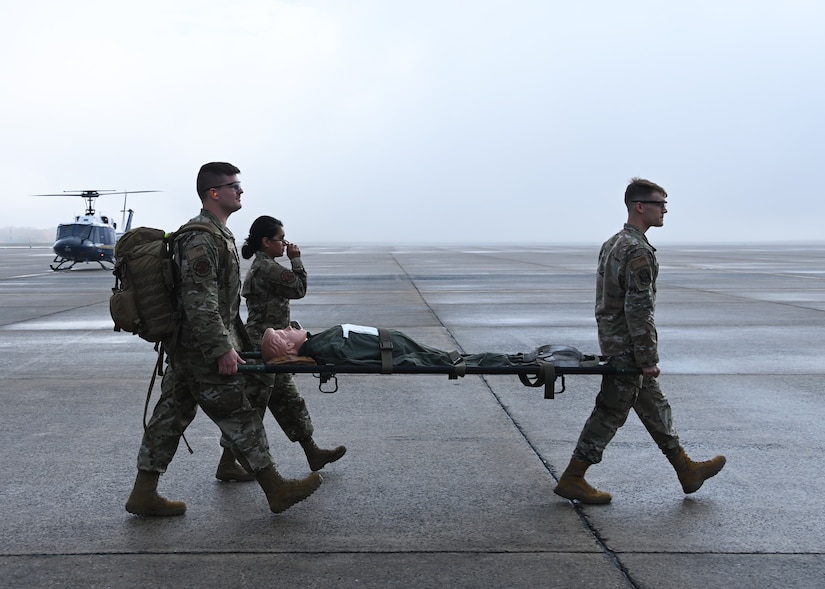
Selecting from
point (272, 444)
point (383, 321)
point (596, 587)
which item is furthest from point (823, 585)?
point (383, 321)

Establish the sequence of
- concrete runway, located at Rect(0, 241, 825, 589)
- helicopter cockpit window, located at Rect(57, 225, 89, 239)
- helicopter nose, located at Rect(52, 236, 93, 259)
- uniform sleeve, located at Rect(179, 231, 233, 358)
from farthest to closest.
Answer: helicopter cockpit window, located at Rect(57, 225, 89, 239) < helicopter nose, located at Rect(52, 236, 93, 259) < uniform sleeve, located at Rect(179, 231, 233, 358) < concrete runway, located at Rect(0, 241, 825, 589)

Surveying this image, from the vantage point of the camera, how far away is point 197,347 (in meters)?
4.64

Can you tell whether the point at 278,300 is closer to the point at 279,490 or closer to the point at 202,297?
the point at 202,297

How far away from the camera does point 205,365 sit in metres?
4.62

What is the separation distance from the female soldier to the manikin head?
64 cm

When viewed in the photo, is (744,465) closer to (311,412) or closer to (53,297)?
(311,412)

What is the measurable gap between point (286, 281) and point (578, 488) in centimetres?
228

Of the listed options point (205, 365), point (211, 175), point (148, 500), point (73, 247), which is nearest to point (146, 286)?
point (205, 365)

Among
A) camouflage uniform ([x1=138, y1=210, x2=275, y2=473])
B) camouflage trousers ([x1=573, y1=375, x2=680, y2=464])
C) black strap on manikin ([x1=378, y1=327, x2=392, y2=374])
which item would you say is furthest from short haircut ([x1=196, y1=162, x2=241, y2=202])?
camouflage trousers ([x1=573, y1=375, x2=680, y2=464])

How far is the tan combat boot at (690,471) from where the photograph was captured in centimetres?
499

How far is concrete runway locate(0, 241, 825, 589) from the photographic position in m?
3.99

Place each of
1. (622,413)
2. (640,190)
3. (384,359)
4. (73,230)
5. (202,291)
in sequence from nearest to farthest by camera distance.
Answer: (202,291)
(384,359)
(622,413)
(640,190)
(73,230)

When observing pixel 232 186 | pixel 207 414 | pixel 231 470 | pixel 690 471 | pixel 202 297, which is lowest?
pixel 231 470

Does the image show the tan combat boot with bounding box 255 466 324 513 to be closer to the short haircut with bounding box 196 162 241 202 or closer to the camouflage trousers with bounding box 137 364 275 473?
the camouflage trousers with bounding box 137 364 275 473
